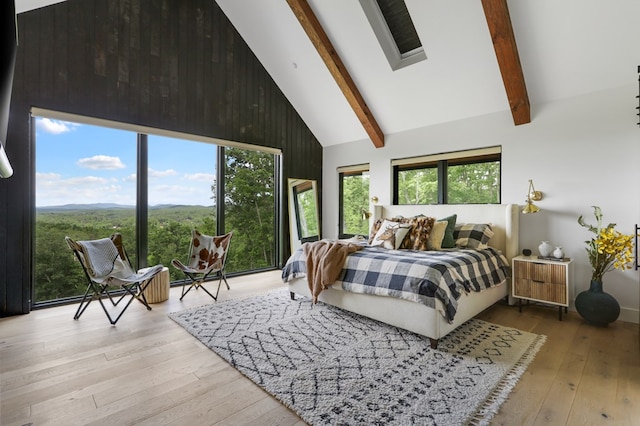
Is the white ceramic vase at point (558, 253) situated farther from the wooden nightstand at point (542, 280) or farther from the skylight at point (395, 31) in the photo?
the skylight at point (395, 31)

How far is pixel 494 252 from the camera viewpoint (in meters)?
3.40

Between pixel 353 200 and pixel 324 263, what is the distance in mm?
2850

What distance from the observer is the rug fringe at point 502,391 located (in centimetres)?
158

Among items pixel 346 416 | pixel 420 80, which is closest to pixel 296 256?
pixel 346 416

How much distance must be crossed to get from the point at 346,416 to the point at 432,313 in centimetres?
104

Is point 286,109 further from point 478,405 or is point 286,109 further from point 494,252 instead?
point 478,405

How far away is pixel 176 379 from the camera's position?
1.94m

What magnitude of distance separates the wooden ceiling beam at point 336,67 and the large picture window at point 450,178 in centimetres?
64

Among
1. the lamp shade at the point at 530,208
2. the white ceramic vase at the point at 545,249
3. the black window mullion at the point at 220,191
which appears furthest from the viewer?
the black window mullion at the point at 220,191

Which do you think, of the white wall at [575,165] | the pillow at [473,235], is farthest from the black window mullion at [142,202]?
the white wall at [575,165]

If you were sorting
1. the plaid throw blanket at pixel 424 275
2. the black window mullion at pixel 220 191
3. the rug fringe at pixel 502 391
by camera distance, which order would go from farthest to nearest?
the black window mullion at pixel 220 191
the plaid throw blanket at pixel 424 275
the rug fringe at pixel 502 391

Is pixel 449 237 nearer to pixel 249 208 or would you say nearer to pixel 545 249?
pixel 545 249

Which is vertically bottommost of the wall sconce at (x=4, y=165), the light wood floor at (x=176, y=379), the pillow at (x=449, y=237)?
the light wood floor at (x=176, y=379)

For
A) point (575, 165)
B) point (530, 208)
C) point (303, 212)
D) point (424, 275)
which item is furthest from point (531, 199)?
point (303, 212)
